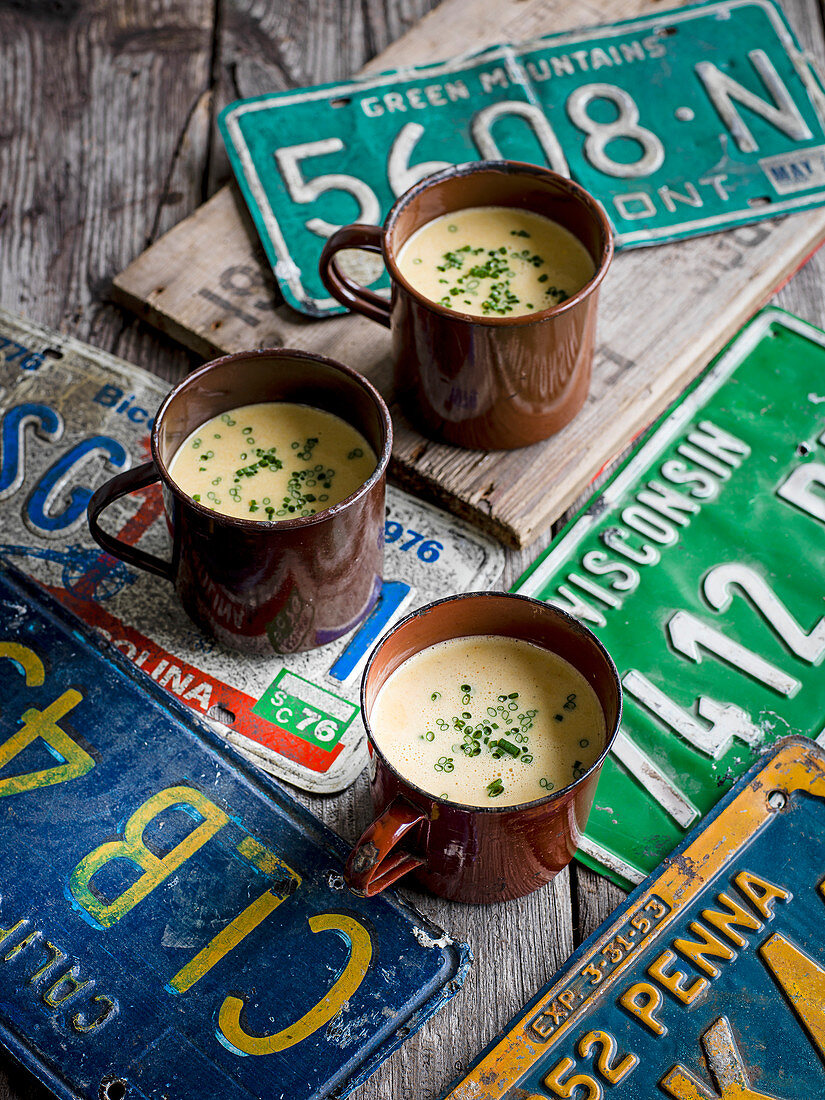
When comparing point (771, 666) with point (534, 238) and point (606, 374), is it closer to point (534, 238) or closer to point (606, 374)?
point (606, 374)

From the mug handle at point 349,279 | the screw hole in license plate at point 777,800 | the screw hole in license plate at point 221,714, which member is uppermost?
the mug handle at point 349,279

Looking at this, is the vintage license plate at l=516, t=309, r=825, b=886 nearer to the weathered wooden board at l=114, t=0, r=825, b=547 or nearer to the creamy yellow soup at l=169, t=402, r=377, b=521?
the weathered wooden board at l=114, t=0, r=825, b=547

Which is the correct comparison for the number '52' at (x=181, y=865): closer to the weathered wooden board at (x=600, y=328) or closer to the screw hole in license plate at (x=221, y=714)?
the screw hole in license plate at (x=221, y=714)

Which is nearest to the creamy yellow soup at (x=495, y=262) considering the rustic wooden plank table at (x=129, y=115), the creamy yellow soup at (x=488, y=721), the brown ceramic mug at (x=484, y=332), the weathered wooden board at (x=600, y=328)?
the brown ceramic mug at (x=484, y=332)

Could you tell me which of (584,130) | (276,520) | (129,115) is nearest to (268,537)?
(276,520)

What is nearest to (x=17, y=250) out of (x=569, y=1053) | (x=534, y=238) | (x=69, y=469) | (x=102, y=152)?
(x=102, y=152)

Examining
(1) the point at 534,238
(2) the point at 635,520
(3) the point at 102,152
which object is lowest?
(3) the point at 102,152

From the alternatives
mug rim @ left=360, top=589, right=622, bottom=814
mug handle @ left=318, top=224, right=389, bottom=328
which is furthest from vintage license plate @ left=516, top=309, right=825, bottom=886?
mug handle @ left=318, top=224, right=389, bottom=328
